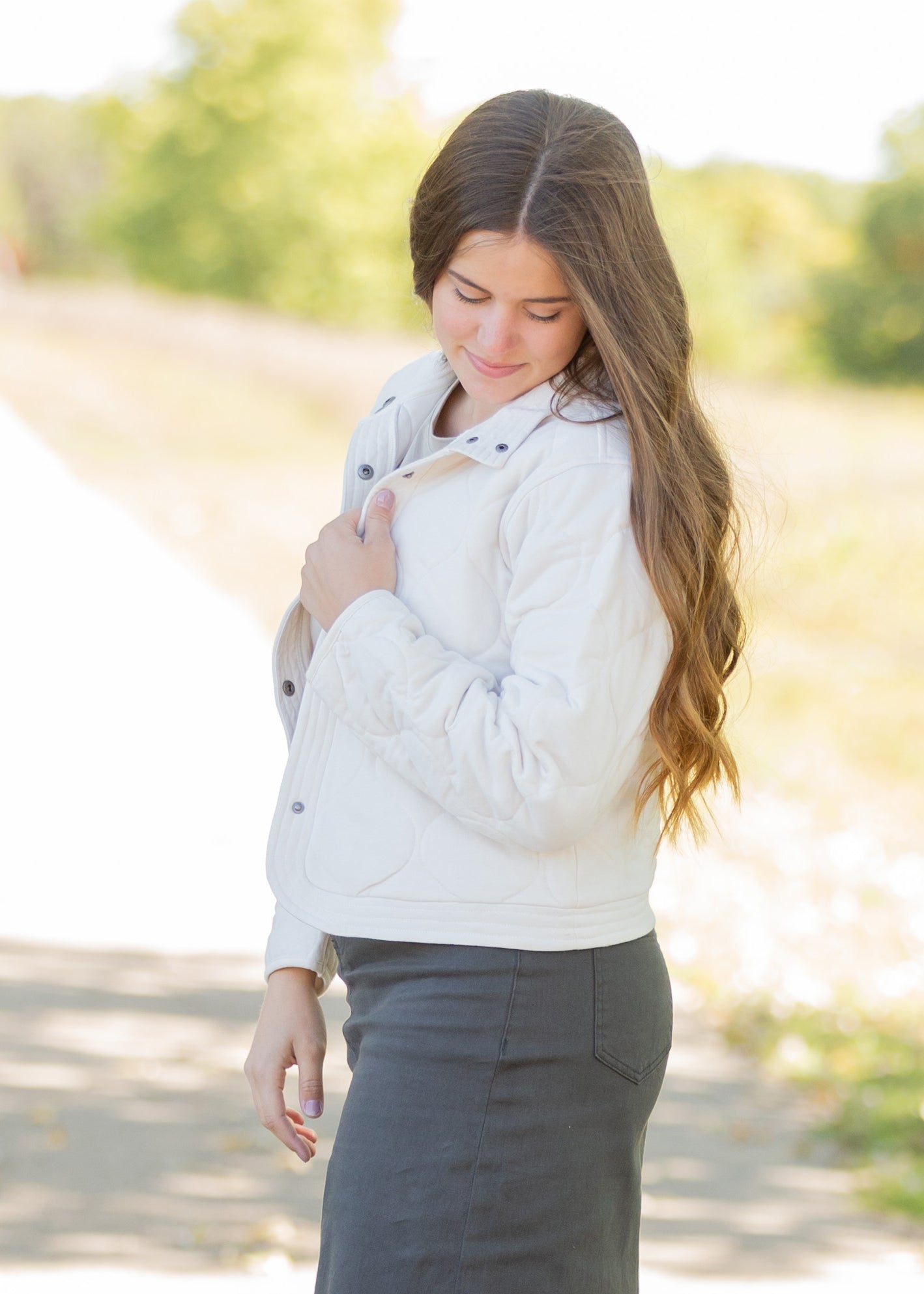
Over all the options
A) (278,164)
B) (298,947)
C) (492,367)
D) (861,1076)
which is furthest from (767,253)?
(298,947)

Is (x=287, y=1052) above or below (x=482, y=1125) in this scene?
above

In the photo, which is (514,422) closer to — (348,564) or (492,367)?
(492,367)

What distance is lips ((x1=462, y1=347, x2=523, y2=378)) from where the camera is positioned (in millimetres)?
1684

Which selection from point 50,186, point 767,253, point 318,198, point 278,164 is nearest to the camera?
point 278,164

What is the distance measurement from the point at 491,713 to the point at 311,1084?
56 cm

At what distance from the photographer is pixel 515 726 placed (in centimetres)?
154

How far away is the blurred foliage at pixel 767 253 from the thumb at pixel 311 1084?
3017cm

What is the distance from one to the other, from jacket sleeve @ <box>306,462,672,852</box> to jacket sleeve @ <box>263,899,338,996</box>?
295 millimetres

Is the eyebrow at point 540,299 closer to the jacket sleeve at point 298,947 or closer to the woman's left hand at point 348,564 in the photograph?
the woman's left hand at point 348,564

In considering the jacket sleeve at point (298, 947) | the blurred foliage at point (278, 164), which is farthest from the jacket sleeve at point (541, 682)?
the blurred foliage at point (278, 164)

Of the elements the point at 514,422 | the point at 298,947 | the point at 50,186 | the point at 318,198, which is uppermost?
the point at 50,186

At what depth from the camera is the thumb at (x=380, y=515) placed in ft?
5.59

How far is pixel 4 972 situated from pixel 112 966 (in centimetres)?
32

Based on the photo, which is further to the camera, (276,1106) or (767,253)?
(767,253)
